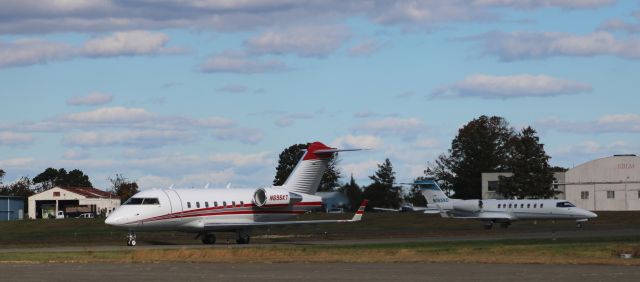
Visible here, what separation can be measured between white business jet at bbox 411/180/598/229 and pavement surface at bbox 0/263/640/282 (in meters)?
48.5

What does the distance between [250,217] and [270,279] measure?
25.4m

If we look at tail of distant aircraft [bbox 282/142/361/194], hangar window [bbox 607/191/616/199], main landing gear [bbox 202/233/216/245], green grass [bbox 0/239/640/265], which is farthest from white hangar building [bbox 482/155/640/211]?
green grass [bbox 0/239/640/265]

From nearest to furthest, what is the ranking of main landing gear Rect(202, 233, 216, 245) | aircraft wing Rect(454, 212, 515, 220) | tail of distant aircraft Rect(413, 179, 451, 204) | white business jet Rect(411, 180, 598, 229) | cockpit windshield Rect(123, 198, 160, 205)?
cockpit windshield Rect(123, 198, 160, 205) → main landing gear Rect(202, 233, 216, 245) → white business jet Rect(411, 180, 598, 229) → aircraft wing Rect(454, 212, 515, 220) → tail of distant aircraft Rect(413, 179, 451, 204)

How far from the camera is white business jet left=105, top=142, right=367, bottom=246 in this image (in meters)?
52.5

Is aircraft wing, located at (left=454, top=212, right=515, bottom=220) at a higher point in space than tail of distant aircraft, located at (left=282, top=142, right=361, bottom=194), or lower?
lower

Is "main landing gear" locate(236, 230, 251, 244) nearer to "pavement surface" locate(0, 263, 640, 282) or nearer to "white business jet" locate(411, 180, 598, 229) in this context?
"pavement surface" locate(0, 263, 640, 282)

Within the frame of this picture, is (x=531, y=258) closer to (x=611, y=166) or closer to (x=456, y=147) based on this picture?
(x=611, y=166)

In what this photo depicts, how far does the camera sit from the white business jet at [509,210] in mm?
83000

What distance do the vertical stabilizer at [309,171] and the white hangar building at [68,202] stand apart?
9247cm

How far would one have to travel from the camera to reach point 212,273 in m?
32.9

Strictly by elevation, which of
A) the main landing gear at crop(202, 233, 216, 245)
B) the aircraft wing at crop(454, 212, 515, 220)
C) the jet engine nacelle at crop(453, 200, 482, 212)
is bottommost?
the main landing gear at crop(202, 233, 216, 245)

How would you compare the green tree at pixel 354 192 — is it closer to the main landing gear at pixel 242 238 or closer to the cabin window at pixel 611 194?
the main landing gear at pixel 242 238

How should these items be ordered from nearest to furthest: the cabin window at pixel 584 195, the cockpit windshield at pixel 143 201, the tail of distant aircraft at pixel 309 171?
the cockpit windshield at pixel 143 201 → the tail of distant aircraft at pixel 309 171 → the cabin window at pixel 584 195

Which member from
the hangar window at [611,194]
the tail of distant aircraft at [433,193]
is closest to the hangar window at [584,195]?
the hangar window at [611,194]
